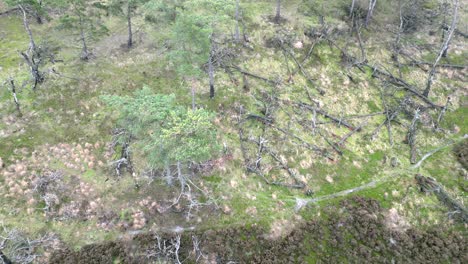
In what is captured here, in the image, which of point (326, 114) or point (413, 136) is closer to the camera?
point (413, 136)

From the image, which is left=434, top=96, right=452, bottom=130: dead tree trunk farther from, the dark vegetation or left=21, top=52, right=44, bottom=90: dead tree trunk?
left=21, top=52, right=44, bottom=90: dead tree trunk

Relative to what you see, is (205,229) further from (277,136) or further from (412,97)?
(412,97)

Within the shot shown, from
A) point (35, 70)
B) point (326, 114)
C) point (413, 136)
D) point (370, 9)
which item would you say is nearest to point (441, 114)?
point (413, 136)

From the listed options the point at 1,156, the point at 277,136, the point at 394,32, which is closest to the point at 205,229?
the point at 277,136

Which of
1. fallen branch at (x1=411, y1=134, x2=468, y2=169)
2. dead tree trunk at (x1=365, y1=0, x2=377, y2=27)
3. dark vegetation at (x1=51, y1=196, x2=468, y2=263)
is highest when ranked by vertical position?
dead tree trunk at (x1=365, y1=0, x2=377, y2=27)

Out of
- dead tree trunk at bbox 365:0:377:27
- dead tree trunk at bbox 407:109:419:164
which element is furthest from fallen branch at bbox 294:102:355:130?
dead tree trunk at bbox 365:0:377:27

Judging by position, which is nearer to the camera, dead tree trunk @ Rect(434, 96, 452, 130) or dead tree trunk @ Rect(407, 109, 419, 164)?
dead tree trunk @ Rect(407, 109, 419, 164)

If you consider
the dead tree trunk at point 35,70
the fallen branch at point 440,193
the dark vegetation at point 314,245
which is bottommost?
the dark vegetation at point 314,245

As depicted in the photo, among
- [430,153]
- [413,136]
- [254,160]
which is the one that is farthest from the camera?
[413,136]

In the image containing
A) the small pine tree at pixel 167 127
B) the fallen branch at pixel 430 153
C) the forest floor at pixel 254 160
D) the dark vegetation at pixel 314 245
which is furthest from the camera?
the fallen branch at pixel 430 153

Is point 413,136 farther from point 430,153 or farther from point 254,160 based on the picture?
point 254,160

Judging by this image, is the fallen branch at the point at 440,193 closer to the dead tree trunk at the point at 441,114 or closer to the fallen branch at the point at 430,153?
the fallen branch at the point at 430,153

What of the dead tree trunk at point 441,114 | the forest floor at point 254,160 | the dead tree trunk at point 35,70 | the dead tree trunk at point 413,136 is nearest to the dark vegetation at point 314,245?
the forest floor at point 254,160
